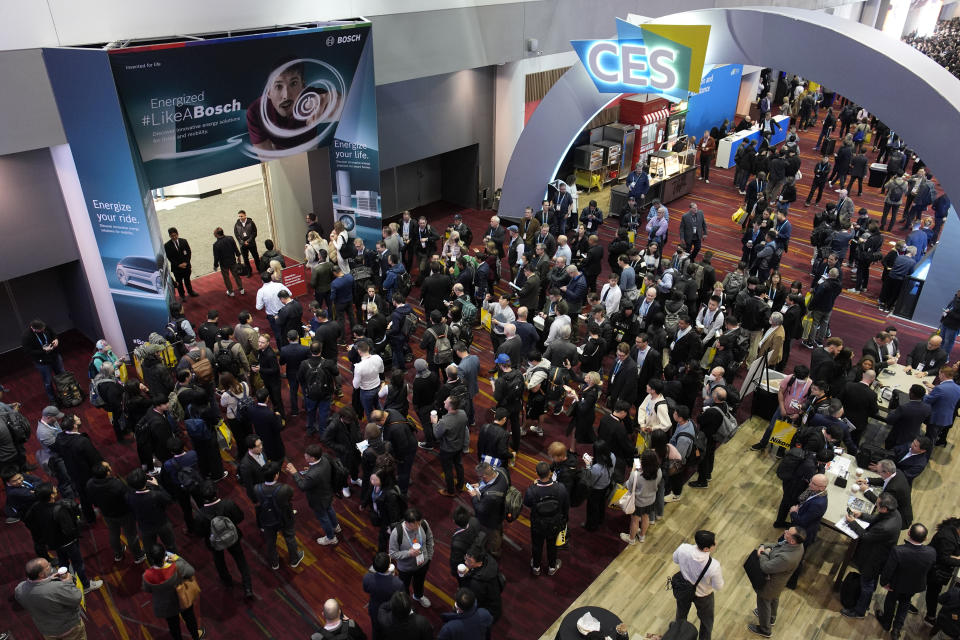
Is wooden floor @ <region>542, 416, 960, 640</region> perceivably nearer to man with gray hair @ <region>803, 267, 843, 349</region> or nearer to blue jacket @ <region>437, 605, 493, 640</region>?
blue jacket @ <region>437, 605, 493, 640</region>

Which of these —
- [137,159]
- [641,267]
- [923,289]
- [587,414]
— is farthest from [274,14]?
[923,289]

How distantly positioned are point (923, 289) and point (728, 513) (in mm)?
6158

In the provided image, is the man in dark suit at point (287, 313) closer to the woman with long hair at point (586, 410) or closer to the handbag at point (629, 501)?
the woman with long hair at point (586, 410)

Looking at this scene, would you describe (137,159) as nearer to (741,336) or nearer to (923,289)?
(741,336)

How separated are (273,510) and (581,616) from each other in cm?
285

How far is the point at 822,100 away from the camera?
24000 millimetres

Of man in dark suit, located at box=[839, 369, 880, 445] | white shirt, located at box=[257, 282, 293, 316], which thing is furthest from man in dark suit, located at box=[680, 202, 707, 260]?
white shirt, located at box=[257, 282, 293, 316]

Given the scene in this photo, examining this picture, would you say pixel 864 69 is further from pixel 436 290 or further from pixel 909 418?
pixel 436 290

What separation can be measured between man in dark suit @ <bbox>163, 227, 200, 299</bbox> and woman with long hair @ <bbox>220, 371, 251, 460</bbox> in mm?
4374

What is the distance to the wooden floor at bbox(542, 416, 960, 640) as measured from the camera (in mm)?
6156

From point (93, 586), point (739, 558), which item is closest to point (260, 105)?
point (93, 586)

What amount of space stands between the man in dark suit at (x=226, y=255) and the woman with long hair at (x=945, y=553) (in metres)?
10.2

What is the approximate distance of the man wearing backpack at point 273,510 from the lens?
6.03 m

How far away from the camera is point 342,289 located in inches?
389
